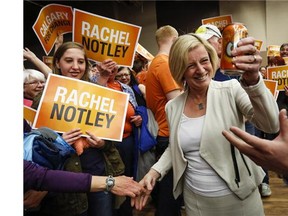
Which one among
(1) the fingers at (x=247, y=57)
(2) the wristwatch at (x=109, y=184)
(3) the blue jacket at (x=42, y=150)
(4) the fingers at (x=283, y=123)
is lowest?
(2) the wristwatch at (x=109, y=184)

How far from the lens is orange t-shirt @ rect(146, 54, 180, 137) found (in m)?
1.98

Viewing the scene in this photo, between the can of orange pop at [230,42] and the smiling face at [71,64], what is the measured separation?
86 cm

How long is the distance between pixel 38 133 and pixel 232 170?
79cm

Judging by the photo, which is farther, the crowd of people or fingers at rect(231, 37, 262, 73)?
the crowd of people

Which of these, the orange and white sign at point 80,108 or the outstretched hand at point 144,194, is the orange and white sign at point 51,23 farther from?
the outstretched hand at point 144,194

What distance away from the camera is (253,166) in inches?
52.0

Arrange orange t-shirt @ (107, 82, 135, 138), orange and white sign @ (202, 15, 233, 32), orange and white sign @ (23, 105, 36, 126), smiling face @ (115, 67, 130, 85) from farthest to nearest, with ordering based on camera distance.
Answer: orange and white sign @ (202, 15, 233, 32), smiling face @ (115, 67, 130, 85), orange t-shirt @ (107, 82, 135, 138), orange and white sign @ (23, 105, 36, 126)

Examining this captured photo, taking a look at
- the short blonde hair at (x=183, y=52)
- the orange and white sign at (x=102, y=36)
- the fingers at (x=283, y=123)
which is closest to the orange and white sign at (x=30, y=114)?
the orange and white sign at (x=102, y=36)

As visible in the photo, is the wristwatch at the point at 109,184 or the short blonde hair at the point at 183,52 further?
the short blonde hair at the point at 183,52

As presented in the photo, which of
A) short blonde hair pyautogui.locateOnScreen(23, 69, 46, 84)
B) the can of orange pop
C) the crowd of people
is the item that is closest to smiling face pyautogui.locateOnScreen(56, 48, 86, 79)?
the crowd of people

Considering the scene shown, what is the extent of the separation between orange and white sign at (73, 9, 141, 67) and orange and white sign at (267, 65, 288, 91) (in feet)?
6.72

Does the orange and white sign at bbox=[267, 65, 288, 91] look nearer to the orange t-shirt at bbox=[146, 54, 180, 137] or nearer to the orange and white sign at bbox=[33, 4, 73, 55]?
the orange t-shirt at bbox=[146, 54, 180, 137]

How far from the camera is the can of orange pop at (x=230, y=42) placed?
1126mm
